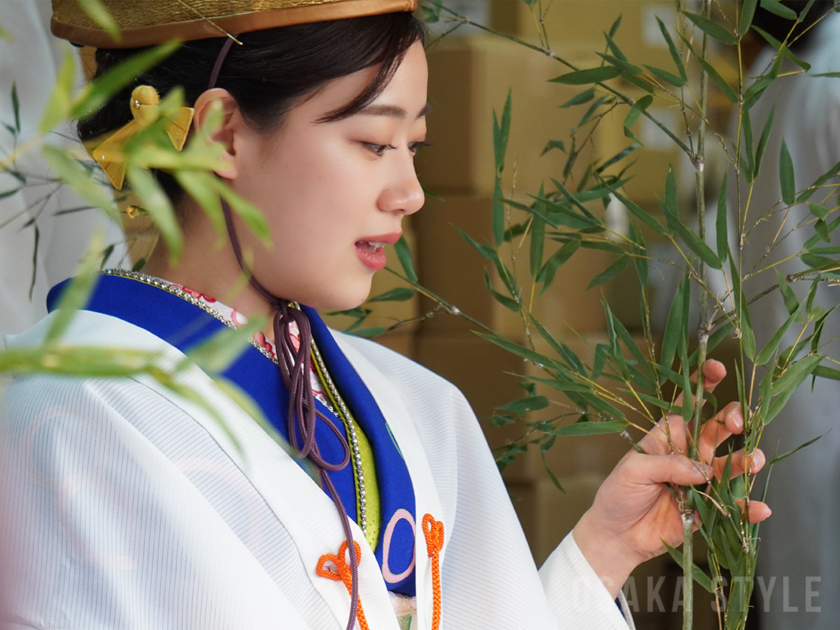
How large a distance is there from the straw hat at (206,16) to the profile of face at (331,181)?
0.06m

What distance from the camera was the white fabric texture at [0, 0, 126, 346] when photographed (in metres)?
1.20

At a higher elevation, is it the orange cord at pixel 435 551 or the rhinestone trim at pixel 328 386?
the rhinestone trim at pixel 328 386

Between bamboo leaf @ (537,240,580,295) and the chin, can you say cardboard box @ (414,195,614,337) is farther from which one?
the chin

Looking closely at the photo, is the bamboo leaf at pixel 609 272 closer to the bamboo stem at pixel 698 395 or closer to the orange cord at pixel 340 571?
the bamboo stem at pixel 698 395

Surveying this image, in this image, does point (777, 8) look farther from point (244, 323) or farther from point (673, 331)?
point (244, 323)

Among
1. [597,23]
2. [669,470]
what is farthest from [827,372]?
[597,23]

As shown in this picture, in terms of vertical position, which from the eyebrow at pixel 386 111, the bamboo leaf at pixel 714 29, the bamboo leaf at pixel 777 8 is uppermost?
the bamboo leaf at pixel 777 8

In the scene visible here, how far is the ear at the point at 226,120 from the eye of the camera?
0.79m

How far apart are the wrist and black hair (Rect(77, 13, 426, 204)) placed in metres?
0.53

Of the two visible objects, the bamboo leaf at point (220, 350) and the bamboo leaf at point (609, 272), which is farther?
the bamboo leaf at point (609, 272)

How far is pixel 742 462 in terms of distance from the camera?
34.4 inches

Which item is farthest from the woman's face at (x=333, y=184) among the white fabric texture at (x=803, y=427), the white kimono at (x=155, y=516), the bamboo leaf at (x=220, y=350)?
the white fabric texture at (x=803, y=427)

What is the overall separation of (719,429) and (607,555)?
0.20 m

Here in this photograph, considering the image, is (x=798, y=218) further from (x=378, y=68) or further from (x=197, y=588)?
(x=197, y=588)
